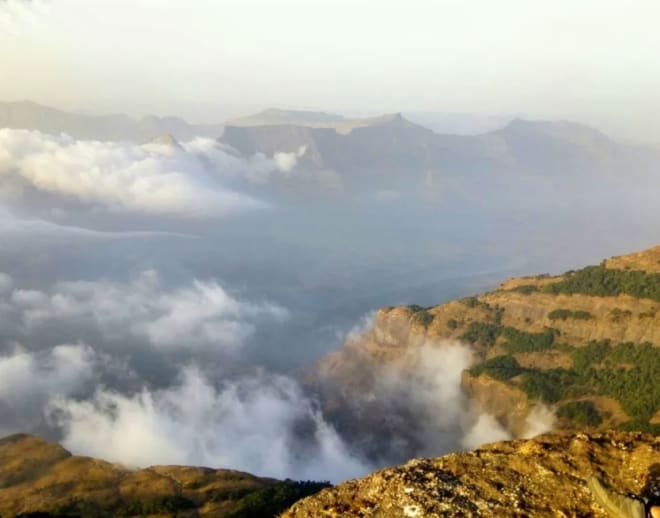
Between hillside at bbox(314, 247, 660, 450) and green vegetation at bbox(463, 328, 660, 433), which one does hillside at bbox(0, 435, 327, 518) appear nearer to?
hillside at bbox(314, 247, 660, 450)

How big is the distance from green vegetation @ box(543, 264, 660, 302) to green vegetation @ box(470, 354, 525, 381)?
73.4ft

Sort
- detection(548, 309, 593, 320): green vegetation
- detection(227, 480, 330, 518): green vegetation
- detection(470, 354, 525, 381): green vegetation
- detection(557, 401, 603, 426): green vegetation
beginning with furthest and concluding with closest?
detection(548, 309, 593, 320): green vegetation < detection(470, 354, 525, 381): green vegetation < detection(557, 401, 603, 426): green vegetation < detection(227, 480, 330, 518): green vegetation

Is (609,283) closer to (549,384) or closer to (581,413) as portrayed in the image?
(549,384)

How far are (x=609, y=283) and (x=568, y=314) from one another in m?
11.8

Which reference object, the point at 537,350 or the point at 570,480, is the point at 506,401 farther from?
the point at 570,480

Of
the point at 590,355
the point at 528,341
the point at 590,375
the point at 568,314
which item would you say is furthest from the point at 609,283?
the point at 590,375

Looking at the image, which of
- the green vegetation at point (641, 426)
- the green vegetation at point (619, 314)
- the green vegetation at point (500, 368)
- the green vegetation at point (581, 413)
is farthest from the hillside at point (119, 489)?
the green vegetation at point (619, 314)

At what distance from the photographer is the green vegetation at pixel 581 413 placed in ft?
375

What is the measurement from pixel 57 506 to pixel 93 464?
37.2 metres

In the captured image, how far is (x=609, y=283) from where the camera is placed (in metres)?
146

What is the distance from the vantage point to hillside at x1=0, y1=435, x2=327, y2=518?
3024 inches

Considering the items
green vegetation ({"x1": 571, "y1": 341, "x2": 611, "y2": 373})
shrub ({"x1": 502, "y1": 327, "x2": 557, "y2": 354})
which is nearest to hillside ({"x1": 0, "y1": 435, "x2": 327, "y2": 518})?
green vegetation ({"x1": 571, "y1": 341, "x2": 611, "y2": 373})

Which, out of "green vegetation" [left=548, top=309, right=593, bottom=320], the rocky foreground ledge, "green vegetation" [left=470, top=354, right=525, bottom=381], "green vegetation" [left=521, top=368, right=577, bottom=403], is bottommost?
the rocky foreground ledge

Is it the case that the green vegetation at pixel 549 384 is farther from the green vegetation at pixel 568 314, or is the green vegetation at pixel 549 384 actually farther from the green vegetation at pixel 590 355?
the green vegetation at pixel 568 314
